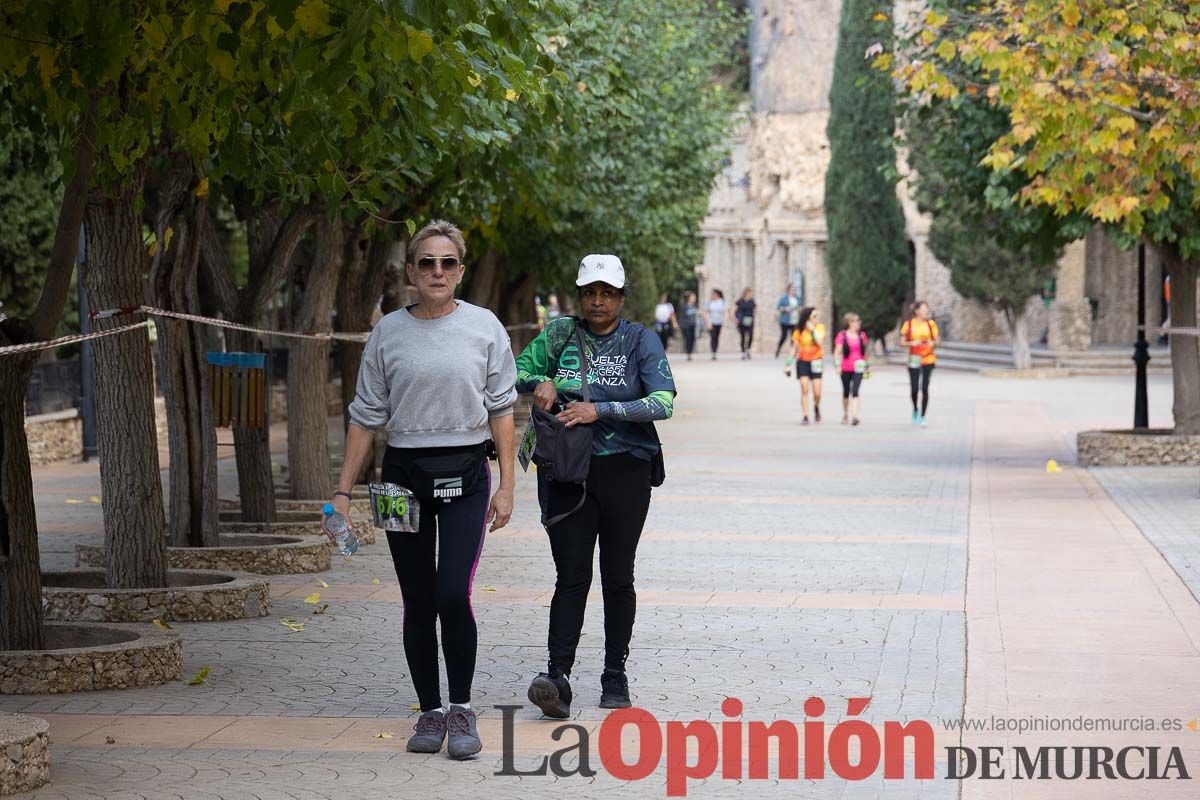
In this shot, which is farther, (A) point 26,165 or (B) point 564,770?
(A) point 26,165

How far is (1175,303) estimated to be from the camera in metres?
21.0

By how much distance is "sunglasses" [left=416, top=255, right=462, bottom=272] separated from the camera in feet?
23.3

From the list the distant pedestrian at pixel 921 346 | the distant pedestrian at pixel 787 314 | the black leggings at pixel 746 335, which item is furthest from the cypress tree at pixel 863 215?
the distant pedestrian at pixel 921 346

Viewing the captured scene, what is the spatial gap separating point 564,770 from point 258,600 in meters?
4.16

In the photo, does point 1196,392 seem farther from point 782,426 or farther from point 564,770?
point 564,770

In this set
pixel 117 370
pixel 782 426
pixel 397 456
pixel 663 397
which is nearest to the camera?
pixel 397 456

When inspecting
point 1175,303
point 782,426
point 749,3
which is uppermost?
point 749,3

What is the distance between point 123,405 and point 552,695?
3753 millimetres

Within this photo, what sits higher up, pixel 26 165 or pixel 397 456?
pixel 26 165

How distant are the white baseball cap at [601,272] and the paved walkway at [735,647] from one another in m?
1.69

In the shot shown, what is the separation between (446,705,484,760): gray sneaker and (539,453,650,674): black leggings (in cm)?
67

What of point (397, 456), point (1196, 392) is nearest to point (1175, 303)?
point (1196, 392)

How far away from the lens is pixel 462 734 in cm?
698

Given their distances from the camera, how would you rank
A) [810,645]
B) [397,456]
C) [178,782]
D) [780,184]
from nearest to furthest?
[178,782], [397,456], [810,645], [780,184]
